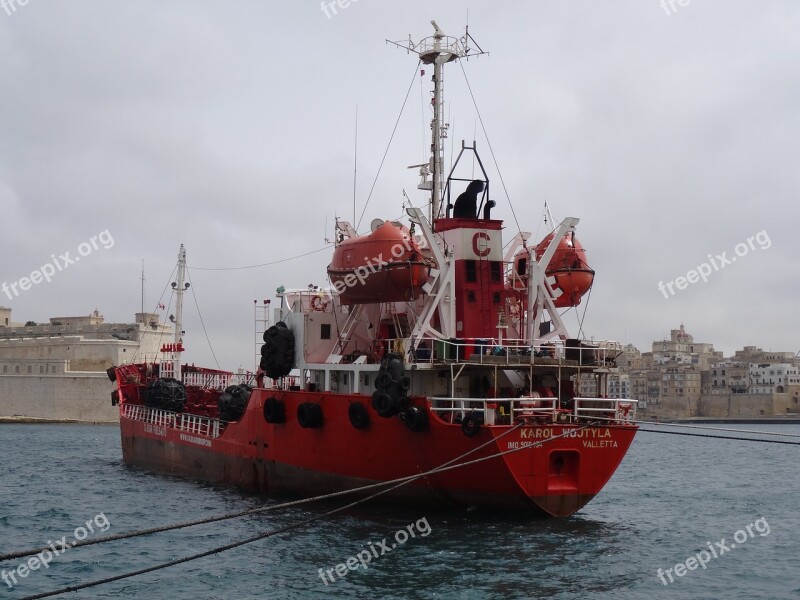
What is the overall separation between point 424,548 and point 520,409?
4.24 m

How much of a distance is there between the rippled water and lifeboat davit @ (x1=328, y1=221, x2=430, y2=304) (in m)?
5.85

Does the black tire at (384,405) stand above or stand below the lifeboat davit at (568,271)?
below

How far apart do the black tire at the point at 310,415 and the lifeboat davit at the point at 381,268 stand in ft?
10.4

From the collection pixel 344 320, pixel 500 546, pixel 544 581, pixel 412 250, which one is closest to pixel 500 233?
pixel 412 250

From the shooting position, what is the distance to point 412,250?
85.7 feet

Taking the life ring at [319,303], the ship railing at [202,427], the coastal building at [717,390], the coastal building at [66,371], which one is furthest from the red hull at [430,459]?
the coastal building at [717,390]

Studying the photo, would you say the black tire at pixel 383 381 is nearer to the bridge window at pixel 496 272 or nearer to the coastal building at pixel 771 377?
the bridge window at pixel 496 272

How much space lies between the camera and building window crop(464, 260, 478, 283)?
26.8 m

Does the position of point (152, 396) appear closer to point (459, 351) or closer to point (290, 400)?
point (290, 400)

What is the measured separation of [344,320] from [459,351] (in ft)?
20.4

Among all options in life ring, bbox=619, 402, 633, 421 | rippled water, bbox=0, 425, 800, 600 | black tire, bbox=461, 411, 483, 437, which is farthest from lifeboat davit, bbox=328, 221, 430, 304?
life ring, bbox=619, 402, 633, 421

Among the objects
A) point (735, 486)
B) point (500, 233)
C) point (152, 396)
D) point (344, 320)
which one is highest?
point (500, 233)

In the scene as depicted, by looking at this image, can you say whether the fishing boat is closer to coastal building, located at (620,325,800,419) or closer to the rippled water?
the rippled water

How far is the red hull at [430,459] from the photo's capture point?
74.5ft
